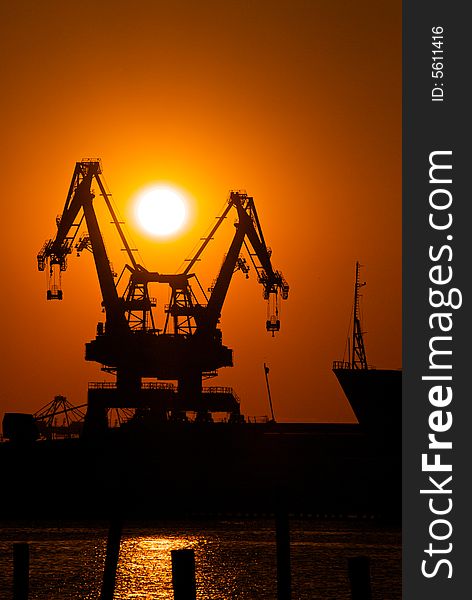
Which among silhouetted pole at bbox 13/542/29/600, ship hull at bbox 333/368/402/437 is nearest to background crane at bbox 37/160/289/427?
ship hull at bbox 333/368/402/437

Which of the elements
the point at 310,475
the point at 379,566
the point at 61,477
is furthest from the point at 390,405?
the point at 379,566

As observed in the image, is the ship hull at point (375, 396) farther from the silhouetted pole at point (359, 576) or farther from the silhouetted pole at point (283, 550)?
the silhouetted pole at point (359, 576)

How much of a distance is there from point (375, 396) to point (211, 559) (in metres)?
25.3

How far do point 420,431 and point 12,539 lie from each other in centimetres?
3487

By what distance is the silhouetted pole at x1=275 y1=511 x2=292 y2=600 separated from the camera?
85.8 feet

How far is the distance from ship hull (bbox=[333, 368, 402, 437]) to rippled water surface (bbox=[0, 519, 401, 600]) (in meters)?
8.33

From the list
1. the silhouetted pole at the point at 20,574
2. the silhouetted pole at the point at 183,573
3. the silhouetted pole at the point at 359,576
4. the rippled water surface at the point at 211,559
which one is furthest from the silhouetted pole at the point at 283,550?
the rippled water surface at the point at 211,559

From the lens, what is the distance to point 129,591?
124 feet

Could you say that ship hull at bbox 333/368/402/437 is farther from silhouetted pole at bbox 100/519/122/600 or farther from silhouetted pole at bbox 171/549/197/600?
silhouetted pole at bbox 171/549/197/600

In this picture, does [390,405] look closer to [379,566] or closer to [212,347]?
[212,347]

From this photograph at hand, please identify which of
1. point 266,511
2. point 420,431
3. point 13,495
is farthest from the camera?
point 13,495

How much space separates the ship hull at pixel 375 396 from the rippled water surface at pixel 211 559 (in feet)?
27.3

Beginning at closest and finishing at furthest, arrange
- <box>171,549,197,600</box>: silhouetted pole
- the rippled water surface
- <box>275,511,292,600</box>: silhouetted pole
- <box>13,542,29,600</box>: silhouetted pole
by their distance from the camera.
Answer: <box>171,549,197,600</box>: silhouetted pole < <box>13,542,29,600</box>: silhouetted pole < <box>275,511,292,600</box>: silhouetted pole < the rippled water surface

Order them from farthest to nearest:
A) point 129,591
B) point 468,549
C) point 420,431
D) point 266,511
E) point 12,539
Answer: point 266,511 < point 12,539 < point 129,591 < point 468,549 < point 420,431
